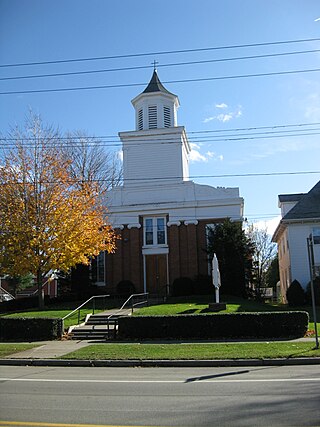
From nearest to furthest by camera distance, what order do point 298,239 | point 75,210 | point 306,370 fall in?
1. point 306,370
2. point 75,210
3. point 298,239

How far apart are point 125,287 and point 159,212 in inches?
250

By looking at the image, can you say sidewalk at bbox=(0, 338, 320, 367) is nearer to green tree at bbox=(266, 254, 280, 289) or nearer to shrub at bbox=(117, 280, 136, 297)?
shrub at bbox=(117, 280, 136, 297)

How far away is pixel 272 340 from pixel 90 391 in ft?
29.9

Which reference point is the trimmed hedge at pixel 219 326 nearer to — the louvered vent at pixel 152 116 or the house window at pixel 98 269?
the house window at pixel 98 269

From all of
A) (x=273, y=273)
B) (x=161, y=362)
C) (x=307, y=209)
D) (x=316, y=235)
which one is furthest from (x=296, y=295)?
(x=273, y=273)

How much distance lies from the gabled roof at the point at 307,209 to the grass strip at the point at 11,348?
69.8ft

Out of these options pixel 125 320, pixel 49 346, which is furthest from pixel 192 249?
pixel 49 346

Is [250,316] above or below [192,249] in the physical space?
below

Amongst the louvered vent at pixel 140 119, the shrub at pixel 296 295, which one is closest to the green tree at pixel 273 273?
the shrub at pixel 296 295

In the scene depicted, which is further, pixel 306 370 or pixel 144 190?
pixel 144 190

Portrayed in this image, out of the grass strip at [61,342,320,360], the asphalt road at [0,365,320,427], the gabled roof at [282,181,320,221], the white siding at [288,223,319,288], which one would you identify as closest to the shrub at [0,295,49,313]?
the grass strip at [61,342,320,360]

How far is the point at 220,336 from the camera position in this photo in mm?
16969

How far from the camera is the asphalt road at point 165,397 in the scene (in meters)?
6.51

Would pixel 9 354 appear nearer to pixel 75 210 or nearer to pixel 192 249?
pixel 75 210
